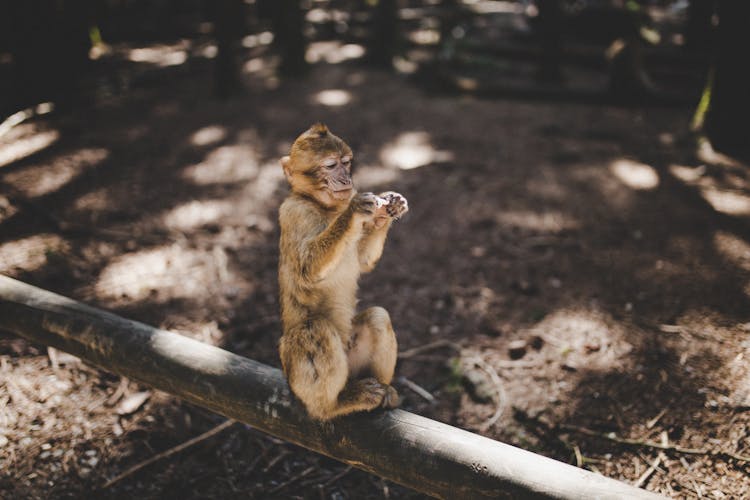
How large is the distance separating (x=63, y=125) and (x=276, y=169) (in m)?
4.36

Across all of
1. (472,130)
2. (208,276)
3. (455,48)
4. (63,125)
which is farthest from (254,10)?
(208,276)

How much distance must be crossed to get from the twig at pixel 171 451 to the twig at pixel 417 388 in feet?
4.52

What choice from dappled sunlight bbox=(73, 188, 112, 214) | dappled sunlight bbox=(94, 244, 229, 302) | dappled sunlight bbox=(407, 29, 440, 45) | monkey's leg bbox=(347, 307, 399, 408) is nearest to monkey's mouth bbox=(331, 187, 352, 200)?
monkey's leg bbox=(347, 307, 399, 408)

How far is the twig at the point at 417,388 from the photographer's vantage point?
12.1ft

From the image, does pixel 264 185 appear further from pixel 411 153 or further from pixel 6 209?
pixel 6 209

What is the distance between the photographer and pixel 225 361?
2693 millimetres

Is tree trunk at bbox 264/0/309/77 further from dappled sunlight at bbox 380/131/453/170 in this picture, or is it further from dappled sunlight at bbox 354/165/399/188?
dappled sunlight at bbox 354/165/399/188

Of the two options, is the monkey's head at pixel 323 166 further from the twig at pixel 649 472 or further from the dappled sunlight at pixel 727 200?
the dappled sunlight at pixel 727 200

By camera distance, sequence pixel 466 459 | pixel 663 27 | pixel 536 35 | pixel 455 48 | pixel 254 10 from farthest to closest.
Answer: pixel 254 10 → pixel 663 27 → pixel 536 35 → pixel 455 48 → pixel 466 459

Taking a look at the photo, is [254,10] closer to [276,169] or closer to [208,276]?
[276,169]

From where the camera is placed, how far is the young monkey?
248 cm

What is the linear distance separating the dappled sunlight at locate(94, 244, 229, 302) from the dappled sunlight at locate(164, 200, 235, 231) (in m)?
0.53

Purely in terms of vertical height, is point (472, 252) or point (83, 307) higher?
point (83, 307)

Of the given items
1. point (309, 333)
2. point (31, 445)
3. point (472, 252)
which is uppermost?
point (309, 333)
